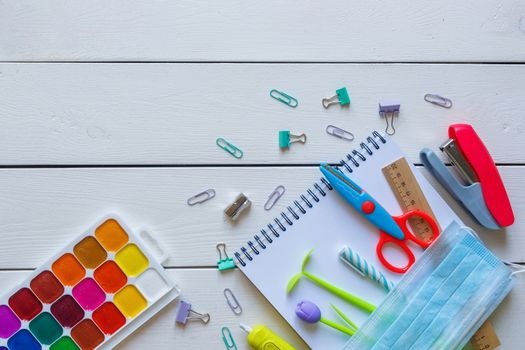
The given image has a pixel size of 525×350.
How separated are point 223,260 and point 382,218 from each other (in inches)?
10.5

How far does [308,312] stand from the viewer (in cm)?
94

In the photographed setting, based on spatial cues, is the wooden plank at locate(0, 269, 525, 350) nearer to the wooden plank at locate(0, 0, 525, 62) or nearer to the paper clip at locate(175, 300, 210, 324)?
the paper clip at locate(175, 300, 210, 324)

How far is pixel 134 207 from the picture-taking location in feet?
3.21

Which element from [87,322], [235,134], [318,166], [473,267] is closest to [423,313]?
[473,267]

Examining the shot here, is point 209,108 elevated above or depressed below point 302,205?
above

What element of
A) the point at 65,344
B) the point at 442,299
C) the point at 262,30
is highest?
the point at 262,30

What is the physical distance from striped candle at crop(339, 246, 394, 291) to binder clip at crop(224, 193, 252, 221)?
0.57 feet

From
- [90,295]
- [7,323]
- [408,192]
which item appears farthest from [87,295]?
Result: [408,192]

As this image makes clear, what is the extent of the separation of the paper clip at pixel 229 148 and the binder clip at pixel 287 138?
0.07m

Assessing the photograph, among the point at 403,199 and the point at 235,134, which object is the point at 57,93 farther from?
the point at 403,199

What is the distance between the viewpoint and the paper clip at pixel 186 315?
96cm

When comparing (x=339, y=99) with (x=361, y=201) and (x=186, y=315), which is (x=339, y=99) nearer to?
(x=361, y=201)

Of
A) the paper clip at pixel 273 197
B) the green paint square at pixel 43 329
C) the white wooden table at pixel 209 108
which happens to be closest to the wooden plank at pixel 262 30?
the white wooden table at pixel 209 108

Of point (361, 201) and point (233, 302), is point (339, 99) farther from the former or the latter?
point (233, 302)
